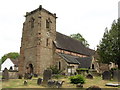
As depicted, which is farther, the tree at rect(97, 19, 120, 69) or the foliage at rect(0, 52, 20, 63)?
the foliage at rect(0, 52, 20, 63)

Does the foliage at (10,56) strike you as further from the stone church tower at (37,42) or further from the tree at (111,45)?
the tree at (111,45)

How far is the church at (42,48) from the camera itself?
3225cm

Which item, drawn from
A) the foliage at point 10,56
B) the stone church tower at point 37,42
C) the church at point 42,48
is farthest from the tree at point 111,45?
the foliage at point 10,56

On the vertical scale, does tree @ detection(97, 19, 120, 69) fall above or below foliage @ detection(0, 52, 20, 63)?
below

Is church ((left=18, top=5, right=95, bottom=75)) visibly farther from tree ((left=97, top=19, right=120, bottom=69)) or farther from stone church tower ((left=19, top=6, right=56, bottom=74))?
tree ((left=97, top=19, right=120, bottom=69))

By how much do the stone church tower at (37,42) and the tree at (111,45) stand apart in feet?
41.7

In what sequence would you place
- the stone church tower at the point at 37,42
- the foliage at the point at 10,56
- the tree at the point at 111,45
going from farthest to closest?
the foliage at the point at 10,56, the stone church tower at the point at 37,42, the tree at the point at 111,45

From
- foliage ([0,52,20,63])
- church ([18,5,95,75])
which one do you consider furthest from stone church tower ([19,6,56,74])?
foliage ([0,52,20,63])

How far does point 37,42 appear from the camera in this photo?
32469mm

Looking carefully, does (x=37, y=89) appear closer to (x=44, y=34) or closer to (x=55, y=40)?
(x=44, y=34)

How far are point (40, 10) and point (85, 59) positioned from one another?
15876 mm

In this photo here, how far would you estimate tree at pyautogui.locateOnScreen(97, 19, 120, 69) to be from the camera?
23.9 m

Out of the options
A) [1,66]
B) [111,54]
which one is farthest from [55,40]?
[1,66]

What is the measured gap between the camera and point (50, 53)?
1373 inches
